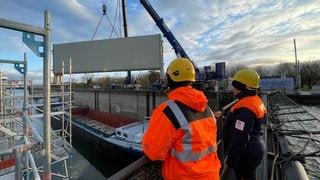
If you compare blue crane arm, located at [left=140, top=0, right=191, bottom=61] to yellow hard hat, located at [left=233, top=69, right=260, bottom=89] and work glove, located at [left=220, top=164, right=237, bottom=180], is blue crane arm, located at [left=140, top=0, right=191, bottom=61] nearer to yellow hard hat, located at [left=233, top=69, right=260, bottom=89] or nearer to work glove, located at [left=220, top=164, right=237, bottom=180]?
work glove, located at [left=220, top=164, right=237, bottom=180]

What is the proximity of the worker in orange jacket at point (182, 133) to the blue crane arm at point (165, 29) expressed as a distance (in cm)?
2234

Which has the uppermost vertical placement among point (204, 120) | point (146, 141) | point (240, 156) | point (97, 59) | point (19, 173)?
point (97, 59)

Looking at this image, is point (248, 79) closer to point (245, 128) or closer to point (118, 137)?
point (245, 128)

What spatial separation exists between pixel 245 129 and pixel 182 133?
129 cm

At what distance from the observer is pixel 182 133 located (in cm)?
177

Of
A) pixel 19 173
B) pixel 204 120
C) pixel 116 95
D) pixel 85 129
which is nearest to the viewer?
pixel 204 120

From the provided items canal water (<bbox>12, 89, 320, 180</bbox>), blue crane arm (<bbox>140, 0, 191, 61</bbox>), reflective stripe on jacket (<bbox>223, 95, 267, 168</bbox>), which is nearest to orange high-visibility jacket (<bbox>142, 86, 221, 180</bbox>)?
reflective stripe on jacket (<bbox>223, 95, 267, 168</bbox>)

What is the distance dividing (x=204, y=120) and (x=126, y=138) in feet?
42.8

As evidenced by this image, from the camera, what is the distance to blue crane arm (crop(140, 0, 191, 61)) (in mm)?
23859

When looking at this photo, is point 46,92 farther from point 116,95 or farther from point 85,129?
point 116,95

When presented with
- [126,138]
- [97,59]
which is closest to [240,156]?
[126,138]

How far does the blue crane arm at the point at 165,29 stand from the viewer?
78.3 feet

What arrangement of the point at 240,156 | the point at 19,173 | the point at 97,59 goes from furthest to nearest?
the point at 97,59
the point at 19,173
the point at 240,156

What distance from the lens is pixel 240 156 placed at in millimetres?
3141
